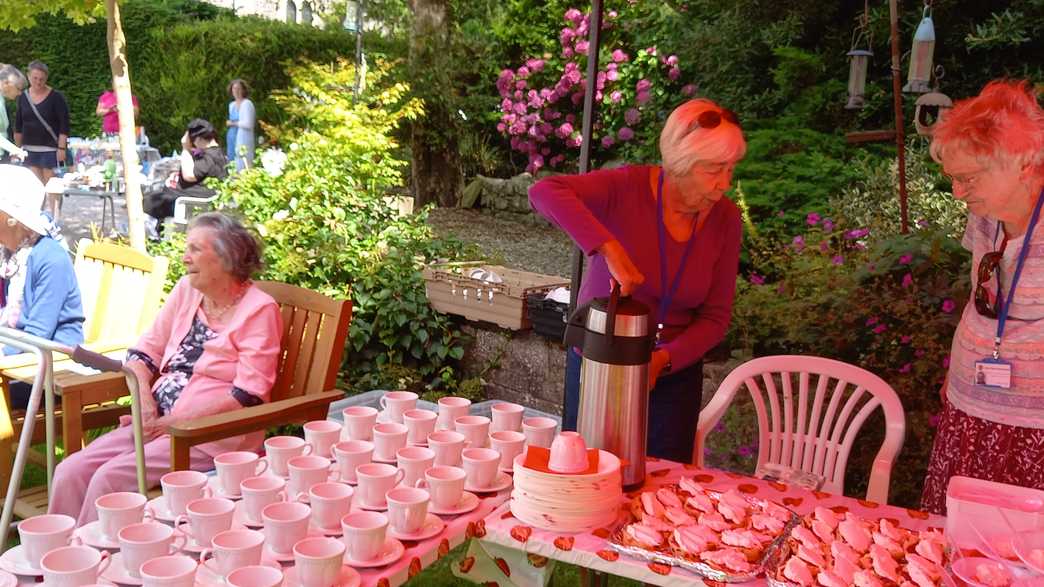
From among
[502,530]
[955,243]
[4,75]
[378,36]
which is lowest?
[502,530]

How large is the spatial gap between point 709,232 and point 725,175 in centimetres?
25

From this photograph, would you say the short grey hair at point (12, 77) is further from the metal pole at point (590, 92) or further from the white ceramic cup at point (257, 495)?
the white ceramic cup at point (257, 495)

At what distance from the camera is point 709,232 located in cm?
250

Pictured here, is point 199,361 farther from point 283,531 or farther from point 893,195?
point 893,195

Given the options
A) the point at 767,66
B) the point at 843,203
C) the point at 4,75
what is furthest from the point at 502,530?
the point at 4,75

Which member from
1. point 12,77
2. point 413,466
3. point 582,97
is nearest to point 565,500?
point 413,466

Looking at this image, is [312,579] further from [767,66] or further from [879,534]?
[767,66]

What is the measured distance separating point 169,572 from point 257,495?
272mm

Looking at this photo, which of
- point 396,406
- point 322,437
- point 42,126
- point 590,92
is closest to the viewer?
point 322,437

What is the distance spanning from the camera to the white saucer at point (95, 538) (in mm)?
1604

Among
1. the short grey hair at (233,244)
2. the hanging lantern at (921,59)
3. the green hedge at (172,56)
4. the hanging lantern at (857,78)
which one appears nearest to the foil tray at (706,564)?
the short grey hair at (233,244)

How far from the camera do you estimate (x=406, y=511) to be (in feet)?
5.66

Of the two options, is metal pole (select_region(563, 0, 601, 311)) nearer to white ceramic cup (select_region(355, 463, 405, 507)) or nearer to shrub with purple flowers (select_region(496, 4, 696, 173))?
white ceramic cup (select_region(355, 463, 405, 507))

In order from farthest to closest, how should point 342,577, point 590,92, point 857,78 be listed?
point 857,78 < point 590,92 < point 342,577
